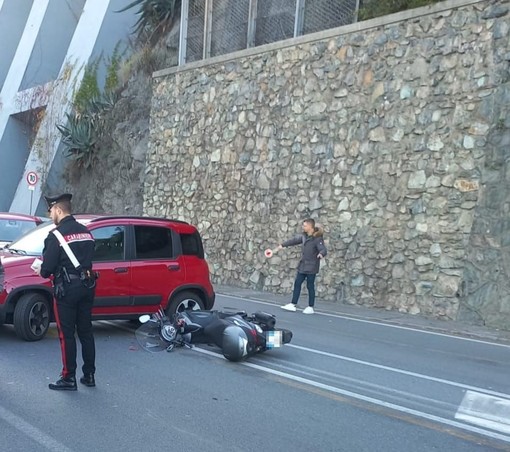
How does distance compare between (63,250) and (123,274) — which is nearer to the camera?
(63,250)

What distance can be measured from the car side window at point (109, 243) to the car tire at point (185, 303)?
106 centimetres

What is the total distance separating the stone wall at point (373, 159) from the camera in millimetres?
13008

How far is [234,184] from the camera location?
60.7 feet

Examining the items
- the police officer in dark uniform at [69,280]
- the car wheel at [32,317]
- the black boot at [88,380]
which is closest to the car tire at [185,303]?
the car wheel at [32,317]

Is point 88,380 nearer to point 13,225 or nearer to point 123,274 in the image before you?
point 123,274

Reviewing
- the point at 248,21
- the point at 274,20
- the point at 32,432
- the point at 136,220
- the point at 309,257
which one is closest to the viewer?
the point at 32,432

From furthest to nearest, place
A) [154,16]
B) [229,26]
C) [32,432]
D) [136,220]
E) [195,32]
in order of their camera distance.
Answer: [154,16] < [195,32] < [229,26] < [136,220] < [32,432]

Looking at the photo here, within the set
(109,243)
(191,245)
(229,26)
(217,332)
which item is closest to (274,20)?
(229,26)

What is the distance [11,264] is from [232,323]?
9.53 feet

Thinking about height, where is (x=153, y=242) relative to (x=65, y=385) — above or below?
above

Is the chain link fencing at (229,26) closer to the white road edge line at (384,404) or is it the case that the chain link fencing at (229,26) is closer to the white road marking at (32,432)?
the white road edge line at (384,404)

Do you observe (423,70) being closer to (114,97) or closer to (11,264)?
(11,264)

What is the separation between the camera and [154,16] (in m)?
26.7

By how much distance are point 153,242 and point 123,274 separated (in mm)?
765
